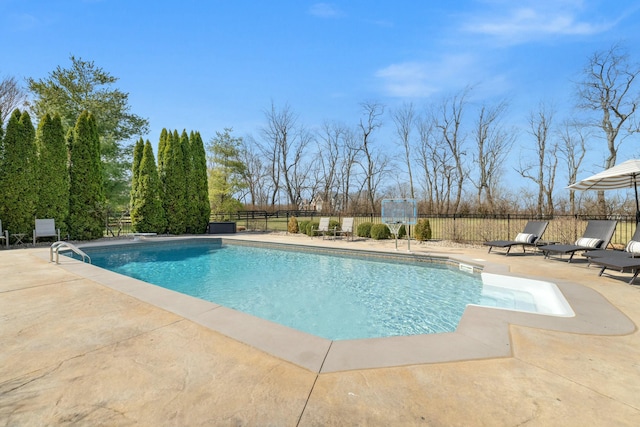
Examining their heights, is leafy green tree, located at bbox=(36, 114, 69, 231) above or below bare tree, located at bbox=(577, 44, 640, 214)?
below

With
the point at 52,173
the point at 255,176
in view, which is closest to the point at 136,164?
the point at 52,173

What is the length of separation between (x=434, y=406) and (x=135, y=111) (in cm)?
2157

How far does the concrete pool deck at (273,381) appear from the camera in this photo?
1.59 m

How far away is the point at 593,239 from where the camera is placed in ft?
22.1

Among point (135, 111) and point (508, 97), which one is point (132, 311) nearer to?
point (135, 111)

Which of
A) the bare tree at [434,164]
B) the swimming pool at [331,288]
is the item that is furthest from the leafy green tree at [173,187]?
the bare tree at [434,164]

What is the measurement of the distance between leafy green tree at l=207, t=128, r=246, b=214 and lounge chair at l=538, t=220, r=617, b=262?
55.5ft

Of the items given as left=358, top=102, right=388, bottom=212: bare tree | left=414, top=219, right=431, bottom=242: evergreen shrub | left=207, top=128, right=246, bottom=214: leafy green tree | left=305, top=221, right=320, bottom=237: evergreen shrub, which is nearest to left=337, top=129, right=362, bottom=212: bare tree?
left=358, top=102, right=388, bottom=212: bare tree

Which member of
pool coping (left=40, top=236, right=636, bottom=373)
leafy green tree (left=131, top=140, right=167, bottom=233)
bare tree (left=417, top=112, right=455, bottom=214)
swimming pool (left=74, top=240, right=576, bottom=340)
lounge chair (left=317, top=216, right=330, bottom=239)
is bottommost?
swimming pool (left=74, top=240, right=576, bottom=340)

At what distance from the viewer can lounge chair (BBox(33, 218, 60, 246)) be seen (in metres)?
10.0

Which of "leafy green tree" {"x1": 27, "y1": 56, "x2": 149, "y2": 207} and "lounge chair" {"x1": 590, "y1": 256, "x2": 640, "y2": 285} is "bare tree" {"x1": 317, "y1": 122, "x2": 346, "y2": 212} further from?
"lounge chair" {"x1": 590, "y1": 256, "x2": 640, "y2": 285}

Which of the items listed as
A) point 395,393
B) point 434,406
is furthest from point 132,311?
point 434,406

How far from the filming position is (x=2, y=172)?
9.98 meters

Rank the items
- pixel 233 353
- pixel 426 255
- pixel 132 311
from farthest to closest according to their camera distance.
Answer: pixel 426 255 → pixel 132 311 → pixel 233 353
